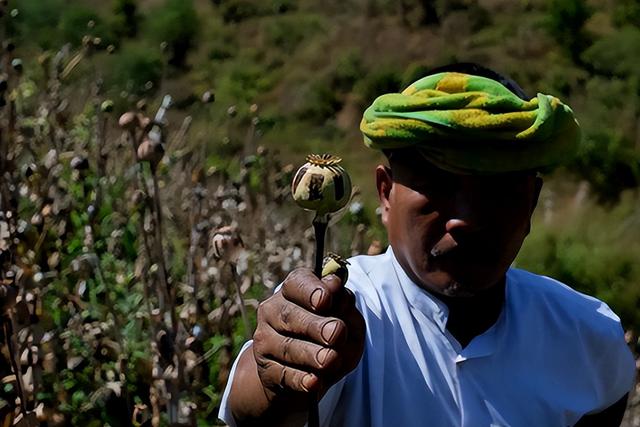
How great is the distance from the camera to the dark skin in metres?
0.93

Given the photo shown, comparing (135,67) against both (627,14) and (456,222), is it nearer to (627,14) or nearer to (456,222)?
(627,14)

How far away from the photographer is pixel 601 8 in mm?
11320

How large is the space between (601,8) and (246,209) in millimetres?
9164

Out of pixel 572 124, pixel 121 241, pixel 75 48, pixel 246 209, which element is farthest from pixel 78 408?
pixel 75 48

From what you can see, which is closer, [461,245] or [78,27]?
[461,245]

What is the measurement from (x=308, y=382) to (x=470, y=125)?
422mm

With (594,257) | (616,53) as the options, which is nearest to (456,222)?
(594,257)

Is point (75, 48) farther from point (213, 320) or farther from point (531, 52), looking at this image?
point (213, 320)

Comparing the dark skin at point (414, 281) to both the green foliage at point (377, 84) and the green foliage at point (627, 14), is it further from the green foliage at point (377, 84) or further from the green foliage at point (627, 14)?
the green foliage at point (627, 14)

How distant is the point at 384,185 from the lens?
4.37ft

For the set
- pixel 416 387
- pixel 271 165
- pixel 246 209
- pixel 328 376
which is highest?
pixel 328 376

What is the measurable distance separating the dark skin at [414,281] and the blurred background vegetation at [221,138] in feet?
0.69

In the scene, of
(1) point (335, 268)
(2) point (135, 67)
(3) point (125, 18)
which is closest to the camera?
(1) point (335, 268)

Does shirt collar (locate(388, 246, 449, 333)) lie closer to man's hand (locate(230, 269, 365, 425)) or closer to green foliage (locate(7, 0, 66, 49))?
man's hand (locate(230, 269, 365, 425))
